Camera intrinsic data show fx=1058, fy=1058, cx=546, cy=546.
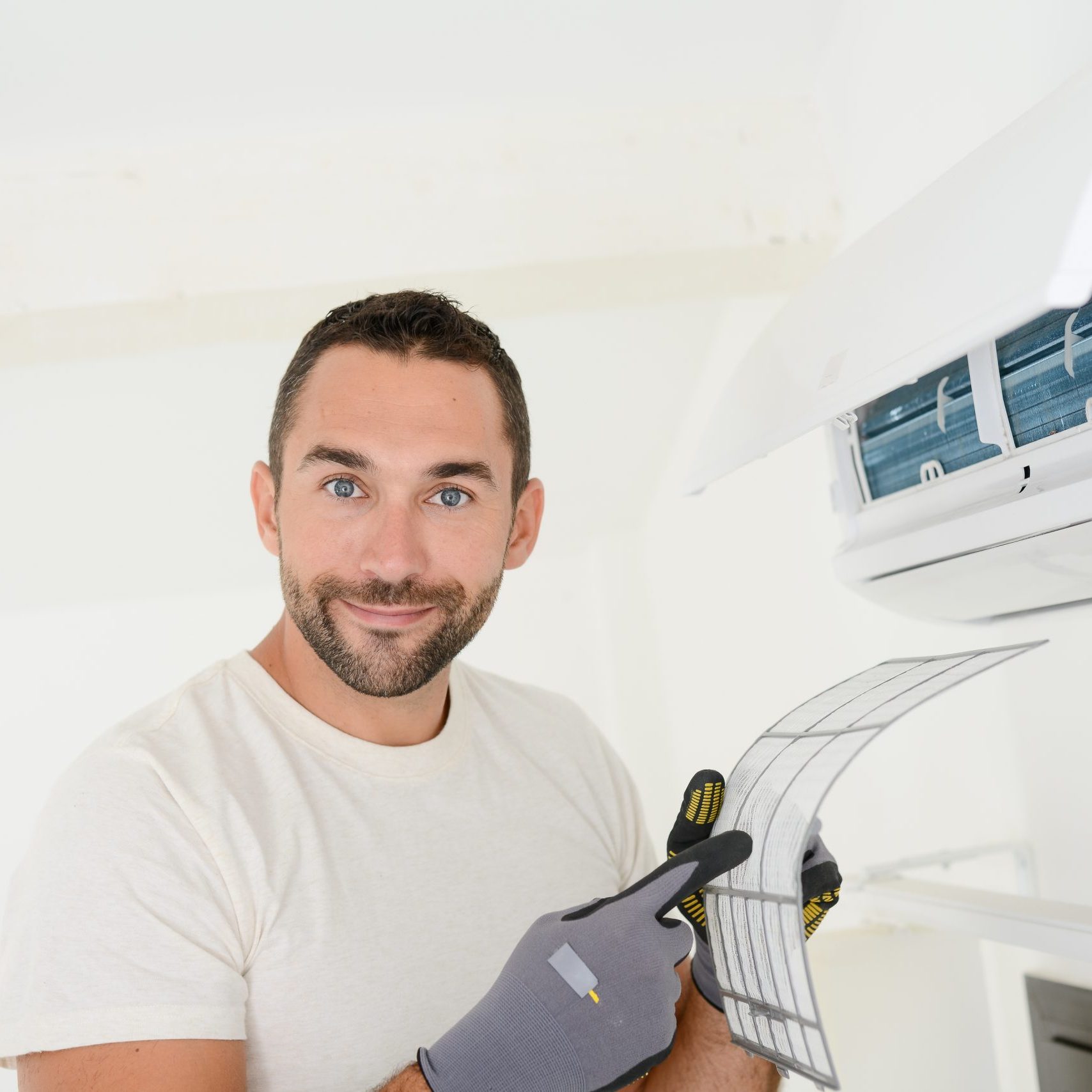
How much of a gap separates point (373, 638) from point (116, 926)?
45cm

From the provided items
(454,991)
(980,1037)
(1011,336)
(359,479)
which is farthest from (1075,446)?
(980,1037)

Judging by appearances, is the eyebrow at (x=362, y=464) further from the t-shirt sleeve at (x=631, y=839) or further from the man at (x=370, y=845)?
the t-shirt sleeve at (x=631, y=839)

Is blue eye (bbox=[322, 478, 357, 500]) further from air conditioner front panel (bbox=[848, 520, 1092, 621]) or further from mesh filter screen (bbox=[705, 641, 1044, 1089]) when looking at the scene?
air conditioner front panel (bbox=[848, 520, 1092, 621])

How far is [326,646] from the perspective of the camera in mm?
1384

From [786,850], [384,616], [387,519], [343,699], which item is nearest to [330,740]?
[343,699]

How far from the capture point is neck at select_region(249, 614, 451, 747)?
4.71ft

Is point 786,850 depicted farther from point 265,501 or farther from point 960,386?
point 265,501

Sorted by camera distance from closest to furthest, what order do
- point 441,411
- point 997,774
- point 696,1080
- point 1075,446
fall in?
point 1075,446, point 696,1080, point 441,411, point 997,774

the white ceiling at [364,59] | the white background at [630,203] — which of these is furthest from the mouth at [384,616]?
the white ceiling at [364,59]

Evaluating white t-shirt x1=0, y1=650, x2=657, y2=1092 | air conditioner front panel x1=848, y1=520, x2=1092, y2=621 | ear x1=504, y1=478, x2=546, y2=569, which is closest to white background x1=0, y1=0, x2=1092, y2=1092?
air conditioner front panel x1=848, y1=520, x2=1092, y2=621

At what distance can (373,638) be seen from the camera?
4.55ft

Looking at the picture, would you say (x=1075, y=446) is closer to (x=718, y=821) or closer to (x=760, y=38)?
(x=718, y=821)

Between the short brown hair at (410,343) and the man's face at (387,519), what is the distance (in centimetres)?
2

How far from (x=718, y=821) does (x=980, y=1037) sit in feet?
4.32
